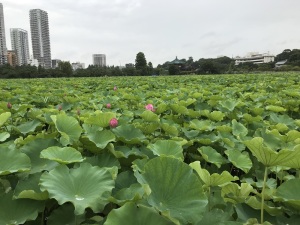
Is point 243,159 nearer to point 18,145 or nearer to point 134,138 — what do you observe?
point 134,138

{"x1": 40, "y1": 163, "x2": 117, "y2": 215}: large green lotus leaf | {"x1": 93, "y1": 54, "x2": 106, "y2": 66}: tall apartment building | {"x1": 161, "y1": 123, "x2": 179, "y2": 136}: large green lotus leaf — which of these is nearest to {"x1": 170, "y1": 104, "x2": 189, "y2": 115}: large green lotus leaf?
{"x1": 161, "y1": 123, "x2": 179, "y2": 136}: large green lotus leaf

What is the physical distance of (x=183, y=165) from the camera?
638 mm

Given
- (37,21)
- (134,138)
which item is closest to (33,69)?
(134,138)

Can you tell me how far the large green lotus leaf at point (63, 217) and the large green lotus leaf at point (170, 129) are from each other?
2.46ft

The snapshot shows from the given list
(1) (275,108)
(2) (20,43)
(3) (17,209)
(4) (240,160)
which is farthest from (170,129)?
(2) (20,43)

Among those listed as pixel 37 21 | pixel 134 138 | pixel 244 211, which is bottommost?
pixel 244 211

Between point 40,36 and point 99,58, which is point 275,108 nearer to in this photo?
point 40,36

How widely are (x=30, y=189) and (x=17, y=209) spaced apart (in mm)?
58

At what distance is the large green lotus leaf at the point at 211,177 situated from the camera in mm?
766

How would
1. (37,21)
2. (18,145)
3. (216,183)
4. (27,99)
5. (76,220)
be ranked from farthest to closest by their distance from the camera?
(37,21) < (27,99) < (18,145) < (216,183) < (76,220)

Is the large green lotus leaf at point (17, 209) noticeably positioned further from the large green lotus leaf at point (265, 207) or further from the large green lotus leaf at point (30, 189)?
the large green lotus leaf at point (265, 207)

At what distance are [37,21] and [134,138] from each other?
72.5m

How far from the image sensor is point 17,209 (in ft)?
2.14

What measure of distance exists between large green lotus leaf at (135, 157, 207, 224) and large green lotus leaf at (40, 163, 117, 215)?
0.34 feet
